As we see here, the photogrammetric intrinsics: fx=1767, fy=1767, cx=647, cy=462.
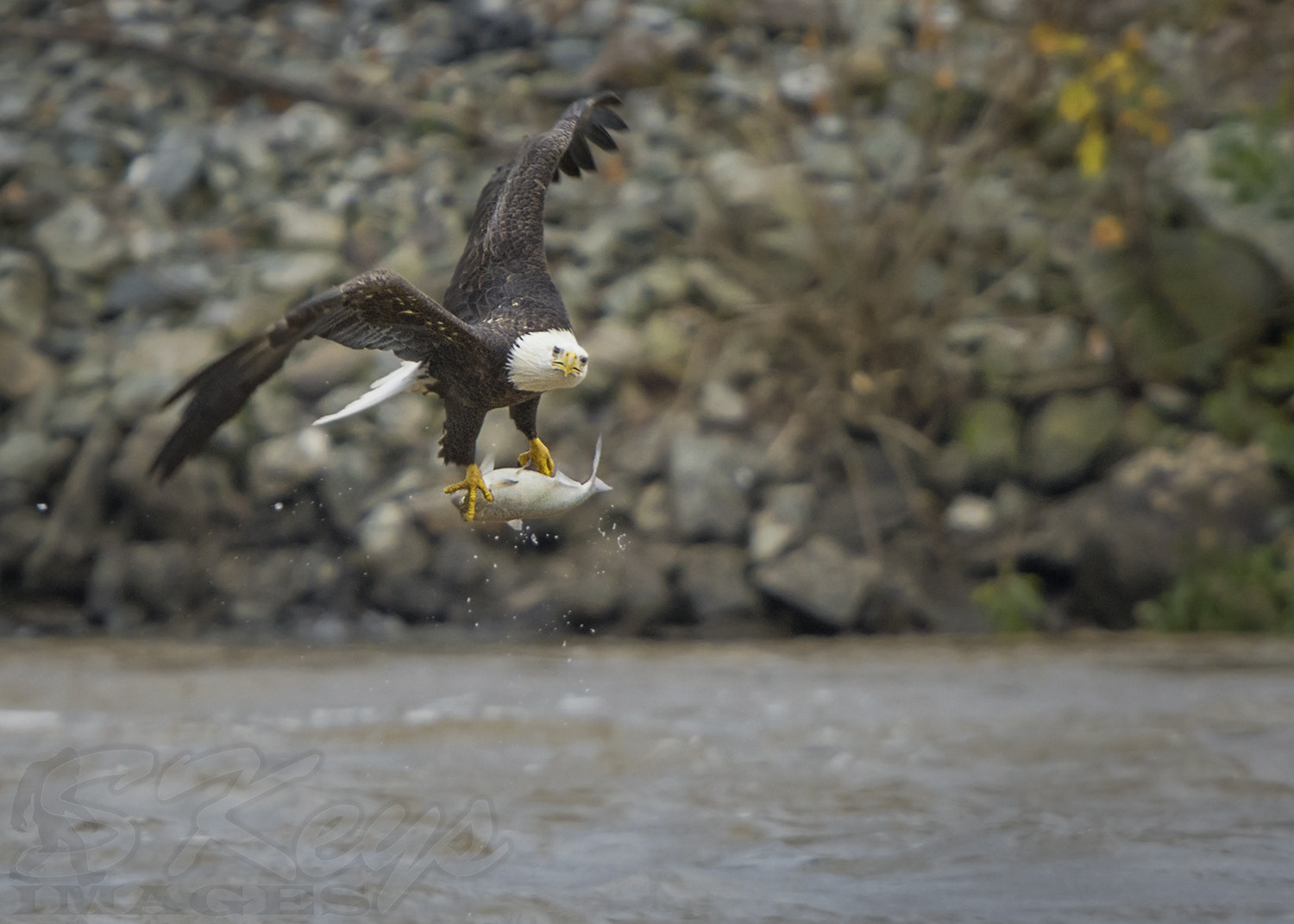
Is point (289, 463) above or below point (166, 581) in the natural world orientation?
above

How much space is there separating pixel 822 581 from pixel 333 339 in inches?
196

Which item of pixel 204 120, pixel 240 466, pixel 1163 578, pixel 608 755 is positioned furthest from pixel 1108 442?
pixel 204 120

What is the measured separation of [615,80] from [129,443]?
11.7 ft

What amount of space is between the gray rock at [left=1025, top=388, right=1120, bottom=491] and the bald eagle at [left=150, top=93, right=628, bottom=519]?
5163mm

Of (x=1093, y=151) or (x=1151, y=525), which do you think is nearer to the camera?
(x=1151, y=525)

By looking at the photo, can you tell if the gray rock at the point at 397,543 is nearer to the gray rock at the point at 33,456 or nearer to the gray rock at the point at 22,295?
the gray rock at the point at 33,456

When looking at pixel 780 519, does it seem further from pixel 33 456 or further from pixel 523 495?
pixel 523 495

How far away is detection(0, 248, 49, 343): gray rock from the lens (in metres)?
9.20

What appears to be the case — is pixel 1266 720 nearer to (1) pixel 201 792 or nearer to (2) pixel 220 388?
(1) pixel 201 792

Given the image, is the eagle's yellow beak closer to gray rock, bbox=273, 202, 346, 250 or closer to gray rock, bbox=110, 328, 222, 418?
gray rock, bbox=110, 328, 222, 418

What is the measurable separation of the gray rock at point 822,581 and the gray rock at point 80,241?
409 cm

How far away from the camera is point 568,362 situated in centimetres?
301

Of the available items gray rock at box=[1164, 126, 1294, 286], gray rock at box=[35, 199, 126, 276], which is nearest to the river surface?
gray rock at box=[1164, 126, 1294, 286]

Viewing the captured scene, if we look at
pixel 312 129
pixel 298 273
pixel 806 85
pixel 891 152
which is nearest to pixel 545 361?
pixel 298 273
